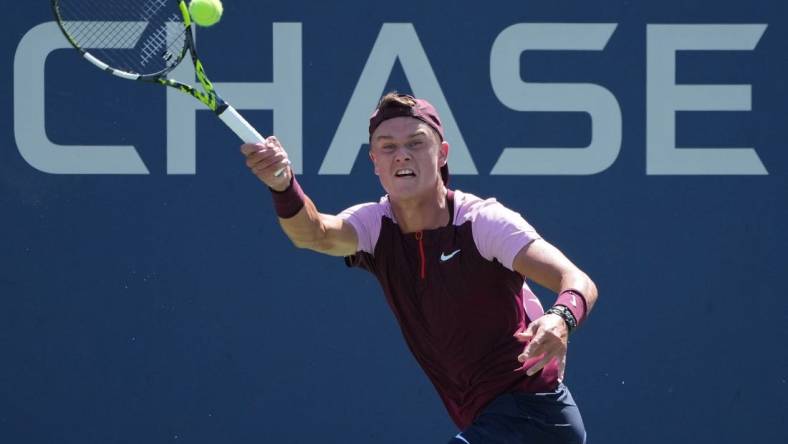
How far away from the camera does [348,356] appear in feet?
17.7

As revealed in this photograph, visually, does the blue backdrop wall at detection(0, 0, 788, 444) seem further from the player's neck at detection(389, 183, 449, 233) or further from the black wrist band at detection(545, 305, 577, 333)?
the black wrist band at detection(545, 305, 577, 333)

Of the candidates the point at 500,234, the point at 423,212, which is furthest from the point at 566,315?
Answer: the point at 423,212

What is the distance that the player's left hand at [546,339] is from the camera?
3100mm

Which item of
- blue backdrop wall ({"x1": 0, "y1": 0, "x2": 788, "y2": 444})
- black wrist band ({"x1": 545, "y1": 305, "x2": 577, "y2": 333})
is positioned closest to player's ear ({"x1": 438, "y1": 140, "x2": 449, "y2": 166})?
black wrist band ({"x1": 545, "y1": 305, "x2": 577, "y2": 333})

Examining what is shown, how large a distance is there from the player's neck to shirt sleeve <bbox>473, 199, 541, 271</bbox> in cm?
15

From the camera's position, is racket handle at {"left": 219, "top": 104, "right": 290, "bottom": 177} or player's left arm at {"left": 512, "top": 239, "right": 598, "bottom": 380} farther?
racket handle at {"left": 219, "top": 104, "right": 290, "bottom": 177}

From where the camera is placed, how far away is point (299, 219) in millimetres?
3707

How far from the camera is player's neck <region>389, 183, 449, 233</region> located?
378 cm

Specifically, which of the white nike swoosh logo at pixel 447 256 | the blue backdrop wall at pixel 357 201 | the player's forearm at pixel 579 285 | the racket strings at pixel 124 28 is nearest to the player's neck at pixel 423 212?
the white nike swoosh logo at pixel 447 256

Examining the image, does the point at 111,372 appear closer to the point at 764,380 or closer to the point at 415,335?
the point at 415,335

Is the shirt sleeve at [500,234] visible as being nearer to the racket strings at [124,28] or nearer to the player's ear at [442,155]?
the player's ear at [442,155]

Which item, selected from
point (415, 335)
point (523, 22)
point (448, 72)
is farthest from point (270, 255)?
point (415, 335)

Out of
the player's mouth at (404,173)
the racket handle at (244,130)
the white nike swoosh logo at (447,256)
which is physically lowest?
the white nike swoosh logo at (447,256)

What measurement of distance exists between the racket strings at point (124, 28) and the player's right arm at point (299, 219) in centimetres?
163
